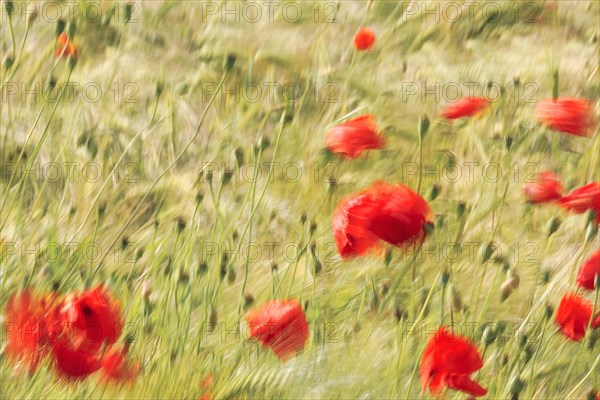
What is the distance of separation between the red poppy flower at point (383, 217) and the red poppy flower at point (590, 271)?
186 millimetres

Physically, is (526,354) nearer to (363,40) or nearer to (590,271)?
(590,271)

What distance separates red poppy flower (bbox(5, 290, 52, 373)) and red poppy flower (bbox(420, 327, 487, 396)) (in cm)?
36

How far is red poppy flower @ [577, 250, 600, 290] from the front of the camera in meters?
1.19

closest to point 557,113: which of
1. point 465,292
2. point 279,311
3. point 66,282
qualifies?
point 465,292

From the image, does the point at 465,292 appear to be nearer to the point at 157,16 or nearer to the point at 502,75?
the point at 502,75

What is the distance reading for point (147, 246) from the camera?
147cm

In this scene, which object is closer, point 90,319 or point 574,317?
point 90,319

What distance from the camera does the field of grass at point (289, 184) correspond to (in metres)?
1.24

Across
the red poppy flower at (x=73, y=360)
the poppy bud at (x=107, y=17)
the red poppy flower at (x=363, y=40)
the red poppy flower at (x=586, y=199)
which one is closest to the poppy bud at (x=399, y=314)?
the red poppy flower at (x=586, y=199)

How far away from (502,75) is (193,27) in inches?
23.0

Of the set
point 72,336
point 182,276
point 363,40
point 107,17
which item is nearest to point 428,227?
point 182,276

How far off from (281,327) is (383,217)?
147 mm

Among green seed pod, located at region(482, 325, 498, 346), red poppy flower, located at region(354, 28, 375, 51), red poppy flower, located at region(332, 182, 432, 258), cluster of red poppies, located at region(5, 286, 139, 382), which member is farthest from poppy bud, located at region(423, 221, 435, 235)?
red poppy flower, located at region(354, 28, 375, 51)

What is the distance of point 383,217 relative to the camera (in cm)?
112
